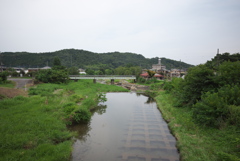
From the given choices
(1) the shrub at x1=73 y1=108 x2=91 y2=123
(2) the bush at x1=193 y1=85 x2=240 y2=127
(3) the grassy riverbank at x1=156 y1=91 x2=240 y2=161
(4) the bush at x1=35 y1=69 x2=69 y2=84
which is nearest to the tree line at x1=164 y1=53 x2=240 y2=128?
(2) the bush at x1=193 y1=85 x2=240 y2=127

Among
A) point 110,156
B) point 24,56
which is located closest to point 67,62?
point 24,56

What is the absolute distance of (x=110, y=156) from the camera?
8.92m

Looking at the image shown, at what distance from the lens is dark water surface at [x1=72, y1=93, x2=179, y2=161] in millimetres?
8985

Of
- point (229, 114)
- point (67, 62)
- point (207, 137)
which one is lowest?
point (207, 137)

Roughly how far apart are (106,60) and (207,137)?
116 meters

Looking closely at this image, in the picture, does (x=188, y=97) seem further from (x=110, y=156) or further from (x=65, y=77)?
(x=65, y=77)

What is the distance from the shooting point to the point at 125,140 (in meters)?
11.0

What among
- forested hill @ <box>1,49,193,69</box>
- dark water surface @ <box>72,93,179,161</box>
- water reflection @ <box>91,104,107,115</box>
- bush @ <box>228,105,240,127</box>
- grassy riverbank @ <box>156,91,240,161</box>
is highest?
forested hill @ <box>1,49,193,69</box>

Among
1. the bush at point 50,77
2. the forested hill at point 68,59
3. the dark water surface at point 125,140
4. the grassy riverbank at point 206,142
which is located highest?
the forested hill at point 68,59

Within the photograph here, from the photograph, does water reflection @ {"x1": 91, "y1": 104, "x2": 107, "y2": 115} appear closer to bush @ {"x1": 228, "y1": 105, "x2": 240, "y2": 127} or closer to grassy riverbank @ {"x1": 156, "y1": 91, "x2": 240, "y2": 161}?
grassy riverbank @ {"x1": 156, "y1": 91, "x2": 240, "y2": 161}

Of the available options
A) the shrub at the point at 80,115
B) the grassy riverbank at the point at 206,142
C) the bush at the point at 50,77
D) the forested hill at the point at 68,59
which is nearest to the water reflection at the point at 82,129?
the shrub at the point at 80,115

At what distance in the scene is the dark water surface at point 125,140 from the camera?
899cm

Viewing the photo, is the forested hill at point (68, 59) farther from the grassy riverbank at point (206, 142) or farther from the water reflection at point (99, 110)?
the grassy riverbank at point (206, 142)

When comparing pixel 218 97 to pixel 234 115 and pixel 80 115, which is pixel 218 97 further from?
Answer: pixel 80 115
